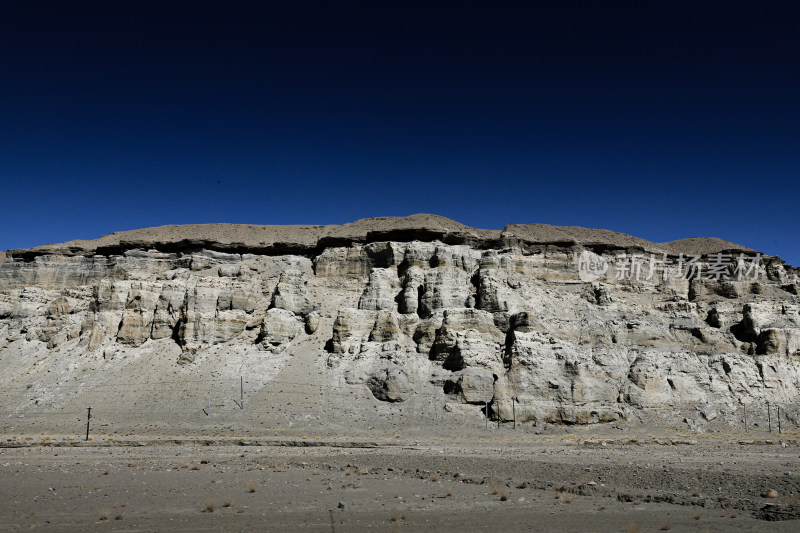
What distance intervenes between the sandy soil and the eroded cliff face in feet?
37.9

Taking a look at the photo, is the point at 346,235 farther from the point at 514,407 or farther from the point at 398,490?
the point at 398,490

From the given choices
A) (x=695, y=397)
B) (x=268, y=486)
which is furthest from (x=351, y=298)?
(x=268, y=486)

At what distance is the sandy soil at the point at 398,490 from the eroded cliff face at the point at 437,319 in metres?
11.6

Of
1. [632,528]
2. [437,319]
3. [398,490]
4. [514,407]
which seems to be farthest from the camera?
[437,319]

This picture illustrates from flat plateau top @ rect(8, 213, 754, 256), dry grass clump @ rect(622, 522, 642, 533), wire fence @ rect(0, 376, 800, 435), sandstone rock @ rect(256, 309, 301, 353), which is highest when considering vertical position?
flat plateau top @ rect(8, 213, 754, 256)

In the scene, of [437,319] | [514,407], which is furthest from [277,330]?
[514,407]

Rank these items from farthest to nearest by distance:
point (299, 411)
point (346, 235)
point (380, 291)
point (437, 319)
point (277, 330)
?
point (346, 235) < point (380, 291) < point (277, 330) < point (437, 319) < point (299, 411)

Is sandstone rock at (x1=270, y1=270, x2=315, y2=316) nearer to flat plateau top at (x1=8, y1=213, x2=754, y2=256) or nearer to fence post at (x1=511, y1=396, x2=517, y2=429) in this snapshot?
flat plateau top at (x1=8, y1=213, x2=754, y2=256)

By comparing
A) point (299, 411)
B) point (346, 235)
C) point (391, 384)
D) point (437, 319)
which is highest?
point (346, 235)

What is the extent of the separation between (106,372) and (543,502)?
37.1 metres

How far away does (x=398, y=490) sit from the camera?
17672 millimetres

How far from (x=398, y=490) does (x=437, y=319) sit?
87.3 ft

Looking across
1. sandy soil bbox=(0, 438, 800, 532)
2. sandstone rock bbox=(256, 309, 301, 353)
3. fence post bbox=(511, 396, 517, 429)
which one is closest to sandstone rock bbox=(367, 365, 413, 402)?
fence post bbox=(511, 396, 517, 429)

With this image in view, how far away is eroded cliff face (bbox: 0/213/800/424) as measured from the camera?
131 ft
